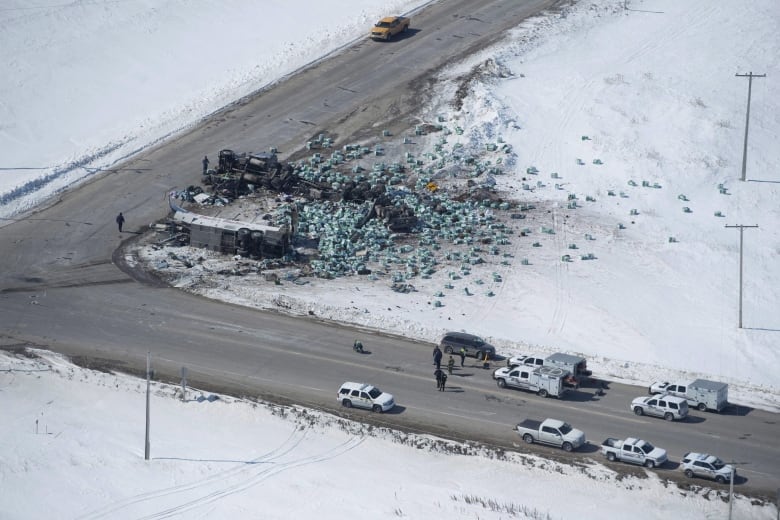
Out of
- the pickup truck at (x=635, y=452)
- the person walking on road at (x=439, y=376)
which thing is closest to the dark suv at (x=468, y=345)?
the person walking on road at (x=439, y=376)

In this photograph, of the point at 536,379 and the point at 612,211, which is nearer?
the point at 536,379

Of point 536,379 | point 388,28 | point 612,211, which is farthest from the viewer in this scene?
point 388,28

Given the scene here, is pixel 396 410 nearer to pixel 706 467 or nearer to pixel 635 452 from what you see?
pixel 635 452

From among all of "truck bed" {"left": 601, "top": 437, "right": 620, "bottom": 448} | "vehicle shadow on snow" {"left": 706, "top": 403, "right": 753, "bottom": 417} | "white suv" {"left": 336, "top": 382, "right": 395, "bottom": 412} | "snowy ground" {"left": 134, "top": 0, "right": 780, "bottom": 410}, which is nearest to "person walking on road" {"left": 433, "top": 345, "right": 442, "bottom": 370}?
"white suv" {"left": 336, "top": 382, "right": 395, "bottom": 412}

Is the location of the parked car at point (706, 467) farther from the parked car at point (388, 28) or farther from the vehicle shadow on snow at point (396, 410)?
the parked car at point (388, 28)

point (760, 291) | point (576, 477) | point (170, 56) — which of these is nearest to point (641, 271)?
point (760, 291)

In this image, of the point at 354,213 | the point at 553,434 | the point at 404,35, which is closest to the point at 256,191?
the point at 354,213
